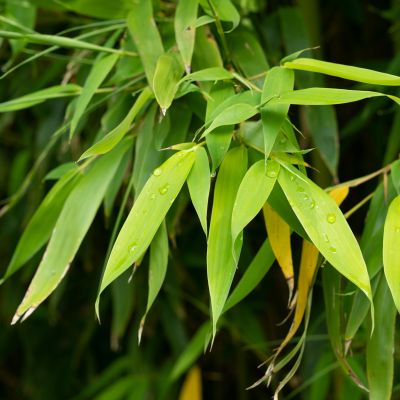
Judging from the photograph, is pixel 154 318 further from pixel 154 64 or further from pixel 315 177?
pixel 154 64

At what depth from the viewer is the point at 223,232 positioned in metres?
0.57

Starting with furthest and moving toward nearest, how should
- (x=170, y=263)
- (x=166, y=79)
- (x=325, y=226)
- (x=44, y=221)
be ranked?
(x=170, y=263)
(x=44, y=221)
(x=166, y=79)
(x=325, y=226)

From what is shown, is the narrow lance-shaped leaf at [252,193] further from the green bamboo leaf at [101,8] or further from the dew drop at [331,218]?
the green bamboo leaf at [101,8]

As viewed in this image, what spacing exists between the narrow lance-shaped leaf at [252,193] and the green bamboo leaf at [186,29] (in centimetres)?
14

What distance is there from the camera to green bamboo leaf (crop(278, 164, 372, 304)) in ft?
1.74

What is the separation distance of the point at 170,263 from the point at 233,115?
59 centimetres

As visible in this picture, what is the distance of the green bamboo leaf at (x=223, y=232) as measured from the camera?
0.55 m

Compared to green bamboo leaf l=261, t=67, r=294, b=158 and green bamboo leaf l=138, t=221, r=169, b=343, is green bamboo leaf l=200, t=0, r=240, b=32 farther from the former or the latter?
green bamboo leaf l=138, t=221, r=169, b=343

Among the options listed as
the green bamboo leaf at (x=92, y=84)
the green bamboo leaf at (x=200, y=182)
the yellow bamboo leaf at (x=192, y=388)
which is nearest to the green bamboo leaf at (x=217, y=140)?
the green bamboo leaf at (x=200, y=182)

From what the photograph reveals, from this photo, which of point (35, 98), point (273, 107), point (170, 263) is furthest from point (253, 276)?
point (170, 263)

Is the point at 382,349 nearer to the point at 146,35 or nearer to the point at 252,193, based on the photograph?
the point at 252,193

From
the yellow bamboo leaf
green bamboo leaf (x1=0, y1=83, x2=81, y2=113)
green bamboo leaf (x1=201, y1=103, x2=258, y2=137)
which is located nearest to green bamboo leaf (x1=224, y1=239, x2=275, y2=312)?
green bamboo leaf (x1=201, y1=103, x2=258, y2=137)

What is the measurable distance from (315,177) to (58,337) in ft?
2.02

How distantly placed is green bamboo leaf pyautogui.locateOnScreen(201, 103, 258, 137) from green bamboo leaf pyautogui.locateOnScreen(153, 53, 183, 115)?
2.1 inches
